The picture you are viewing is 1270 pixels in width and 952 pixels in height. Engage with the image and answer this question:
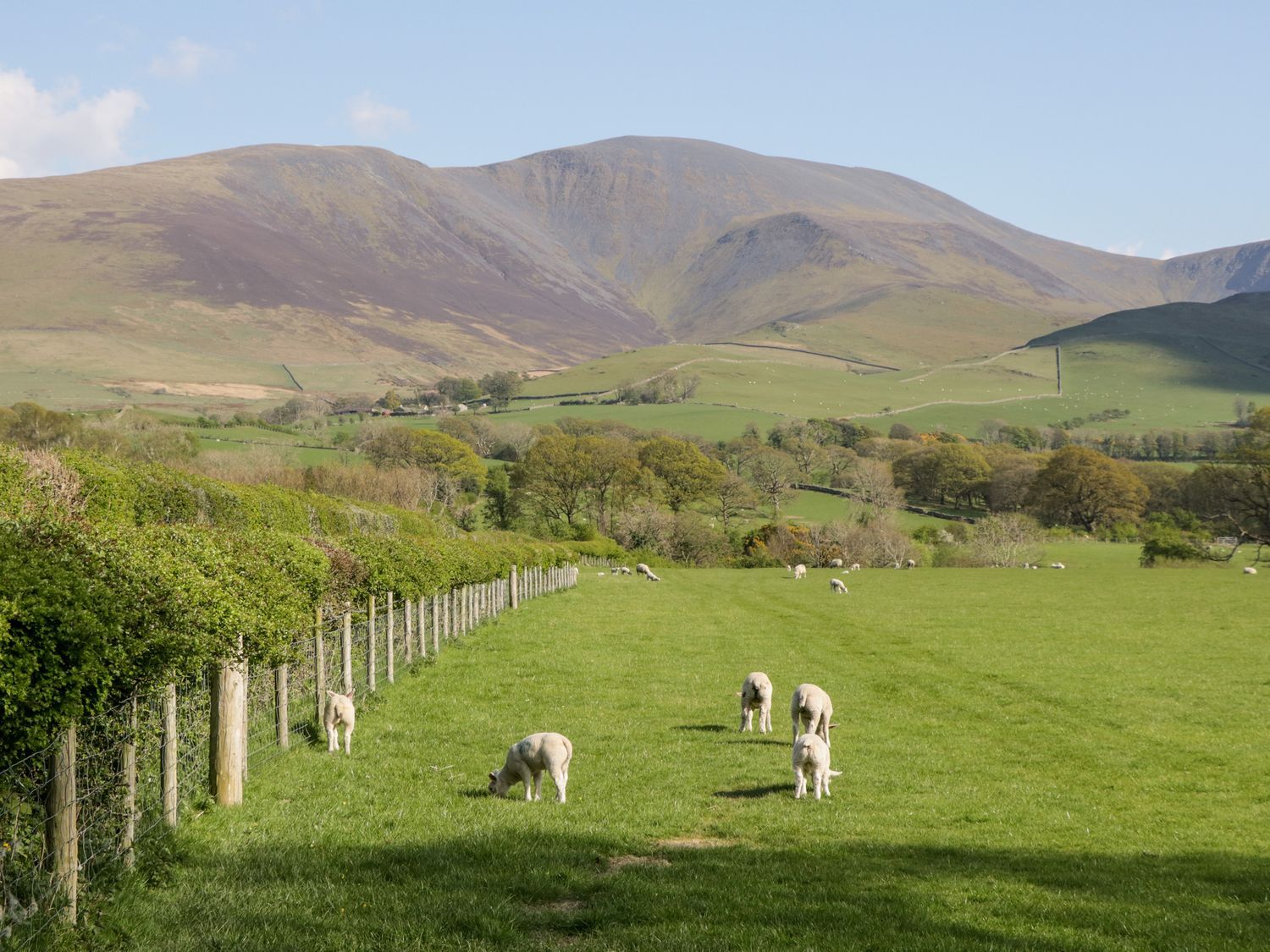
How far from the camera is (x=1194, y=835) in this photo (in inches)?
592

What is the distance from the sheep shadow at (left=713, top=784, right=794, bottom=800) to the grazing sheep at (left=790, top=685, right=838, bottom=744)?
82.3 inches

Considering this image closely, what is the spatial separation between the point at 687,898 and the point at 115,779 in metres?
6.01

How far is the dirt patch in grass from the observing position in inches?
485

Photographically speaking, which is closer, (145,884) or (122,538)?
(145,884)

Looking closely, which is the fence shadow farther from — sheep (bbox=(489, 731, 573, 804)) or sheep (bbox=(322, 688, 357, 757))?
sheep (bbox=(322, 688, 357, 757))

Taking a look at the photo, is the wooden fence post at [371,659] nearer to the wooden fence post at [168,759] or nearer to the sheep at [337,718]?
the sheep at [337,718]

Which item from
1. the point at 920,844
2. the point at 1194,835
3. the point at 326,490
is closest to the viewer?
the point at 920,844

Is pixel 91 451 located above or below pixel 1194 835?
above

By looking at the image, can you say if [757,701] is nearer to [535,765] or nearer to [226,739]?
[535,765]

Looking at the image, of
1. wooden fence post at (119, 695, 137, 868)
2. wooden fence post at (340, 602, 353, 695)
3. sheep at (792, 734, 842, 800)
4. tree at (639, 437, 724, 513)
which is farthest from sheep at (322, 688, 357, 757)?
tree at (639, 437, 724, 513)

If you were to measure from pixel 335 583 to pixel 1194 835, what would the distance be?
18846 millimetres

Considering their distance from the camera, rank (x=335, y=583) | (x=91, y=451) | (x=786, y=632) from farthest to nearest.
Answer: (x=786, y=632) < (x=91, y=451) < (x=335, y=583)

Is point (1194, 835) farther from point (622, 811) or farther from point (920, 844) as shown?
point (622, 811)

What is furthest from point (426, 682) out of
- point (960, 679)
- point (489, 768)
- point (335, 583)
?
point (960, 679)
